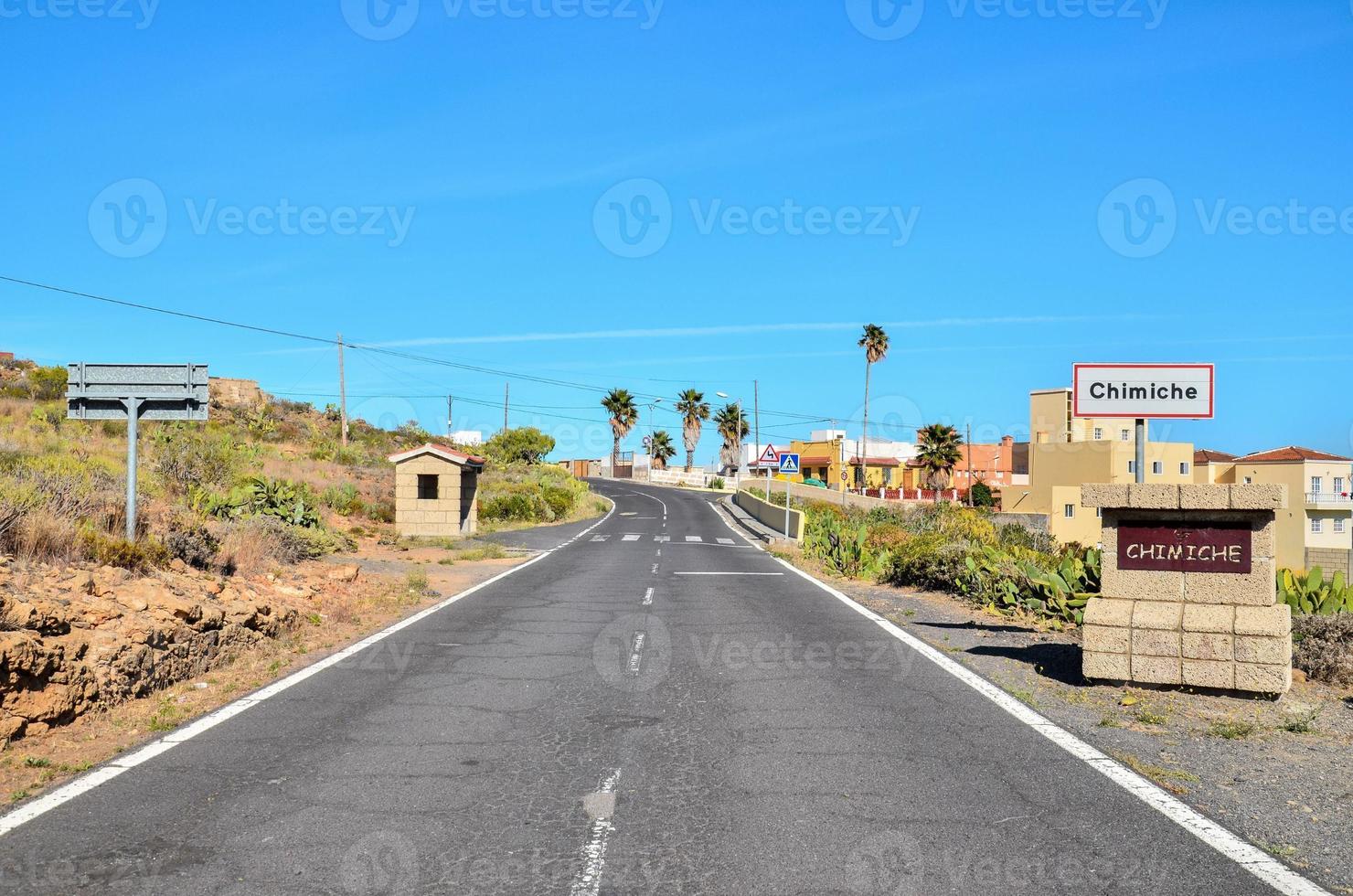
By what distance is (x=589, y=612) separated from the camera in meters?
14.7

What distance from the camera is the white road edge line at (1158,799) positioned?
4535mm

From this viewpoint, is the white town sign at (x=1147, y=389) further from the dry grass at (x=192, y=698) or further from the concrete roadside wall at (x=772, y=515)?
the concrete roadside wall at (x=772, y=515)

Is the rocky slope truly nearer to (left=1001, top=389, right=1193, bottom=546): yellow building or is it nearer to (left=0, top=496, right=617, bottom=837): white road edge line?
(left=0, top=496, right=617, bottom=837): white road edge line

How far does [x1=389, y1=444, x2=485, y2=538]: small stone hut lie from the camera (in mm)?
33594

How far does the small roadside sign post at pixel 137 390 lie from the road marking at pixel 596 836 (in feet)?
31.4

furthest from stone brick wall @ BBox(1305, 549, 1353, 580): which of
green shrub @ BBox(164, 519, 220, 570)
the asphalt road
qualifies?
green shrub @ BBox(164, 519, 220, 570)

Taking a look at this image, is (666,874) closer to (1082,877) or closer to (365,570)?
(1082,877)

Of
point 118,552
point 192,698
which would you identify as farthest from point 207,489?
point 192,698

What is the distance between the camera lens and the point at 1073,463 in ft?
203

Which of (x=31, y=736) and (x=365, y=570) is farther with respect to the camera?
(x=365, y=570)

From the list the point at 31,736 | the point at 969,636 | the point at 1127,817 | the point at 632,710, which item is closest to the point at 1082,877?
the point at 1127,817

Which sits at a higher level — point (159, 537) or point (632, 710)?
point (159, 537)

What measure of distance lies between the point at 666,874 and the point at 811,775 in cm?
185

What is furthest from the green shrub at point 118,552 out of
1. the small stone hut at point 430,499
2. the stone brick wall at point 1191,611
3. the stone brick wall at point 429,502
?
the stone brick wall at point 429,502
